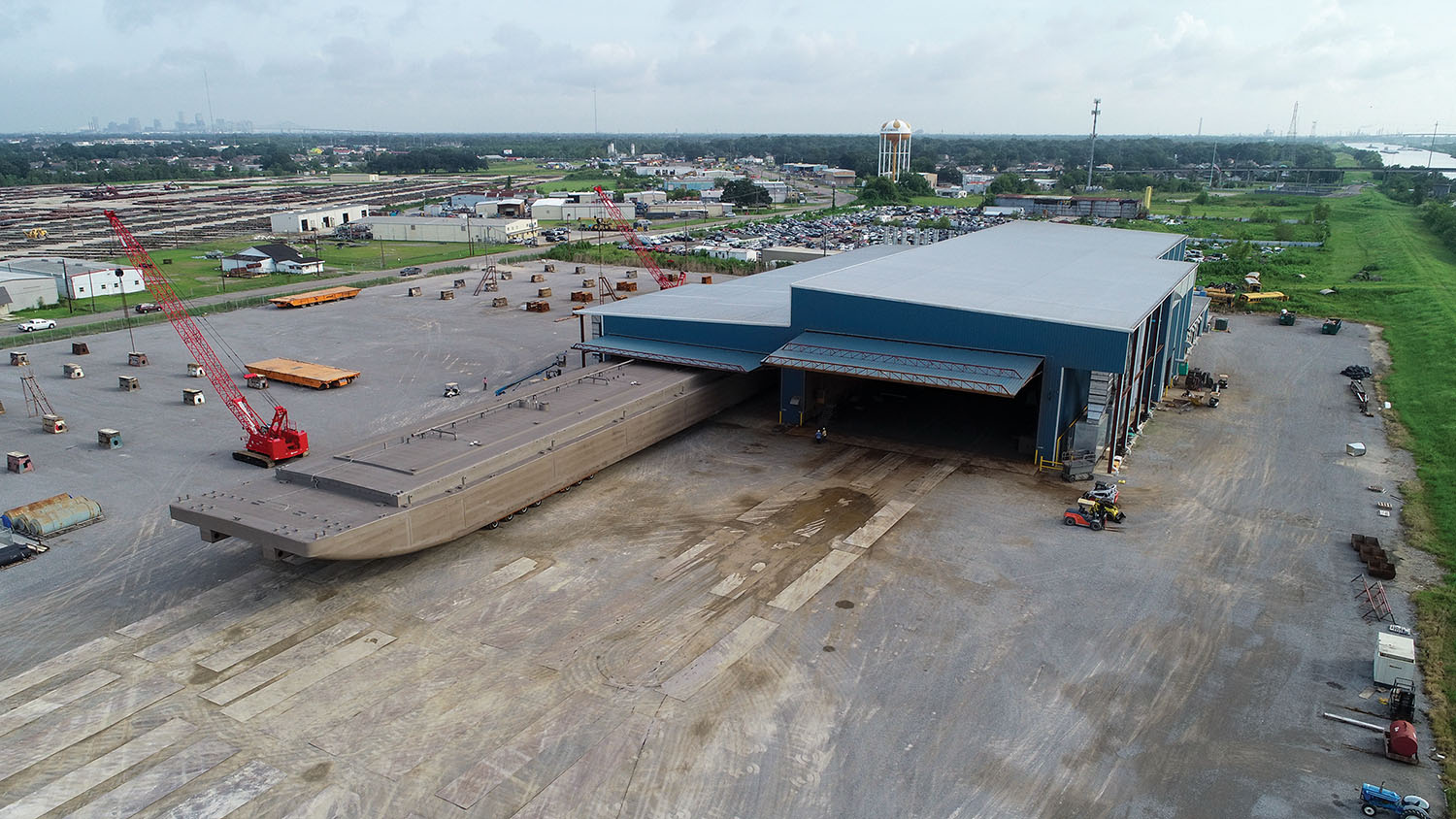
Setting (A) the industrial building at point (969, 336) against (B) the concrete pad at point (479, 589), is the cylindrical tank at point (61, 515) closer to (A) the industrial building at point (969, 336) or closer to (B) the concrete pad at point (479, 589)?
(B) the concrete pad at point (479, 589)

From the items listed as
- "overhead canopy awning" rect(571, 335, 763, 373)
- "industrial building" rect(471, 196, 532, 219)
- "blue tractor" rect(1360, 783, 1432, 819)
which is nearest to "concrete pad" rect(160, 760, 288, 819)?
"blue tractor" rect(1360, 783, 1432, 819)

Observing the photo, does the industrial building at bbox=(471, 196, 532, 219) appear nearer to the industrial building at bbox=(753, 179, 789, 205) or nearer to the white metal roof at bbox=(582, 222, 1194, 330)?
the industrial building at bbox=(753, 179, 789, 205)

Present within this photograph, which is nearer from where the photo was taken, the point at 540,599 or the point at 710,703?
the point at 710,703

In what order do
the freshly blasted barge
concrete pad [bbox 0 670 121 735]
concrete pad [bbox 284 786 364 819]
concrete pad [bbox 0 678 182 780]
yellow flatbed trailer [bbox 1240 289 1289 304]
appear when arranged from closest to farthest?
concrete pad [bbox 284 786 364 819] → concrete pad [bbox 0 678 182 780] → concrete pad [bbox 0 670 121 735] → the freshly blasted barge → yellow flatbed trailer [bbox 1240 289 1289 304]

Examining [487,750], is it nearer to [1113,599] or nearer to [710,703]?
[710,703]

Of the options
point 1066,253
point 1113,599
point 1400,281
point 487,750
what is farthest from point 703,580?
point 1400,281

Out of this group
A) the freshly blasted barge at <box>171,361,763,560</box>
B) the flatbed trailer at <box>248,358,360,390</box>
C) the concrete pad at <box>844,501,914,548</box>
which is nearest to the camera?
the freshly blasted barge at <box>171,361,763,560</box>
